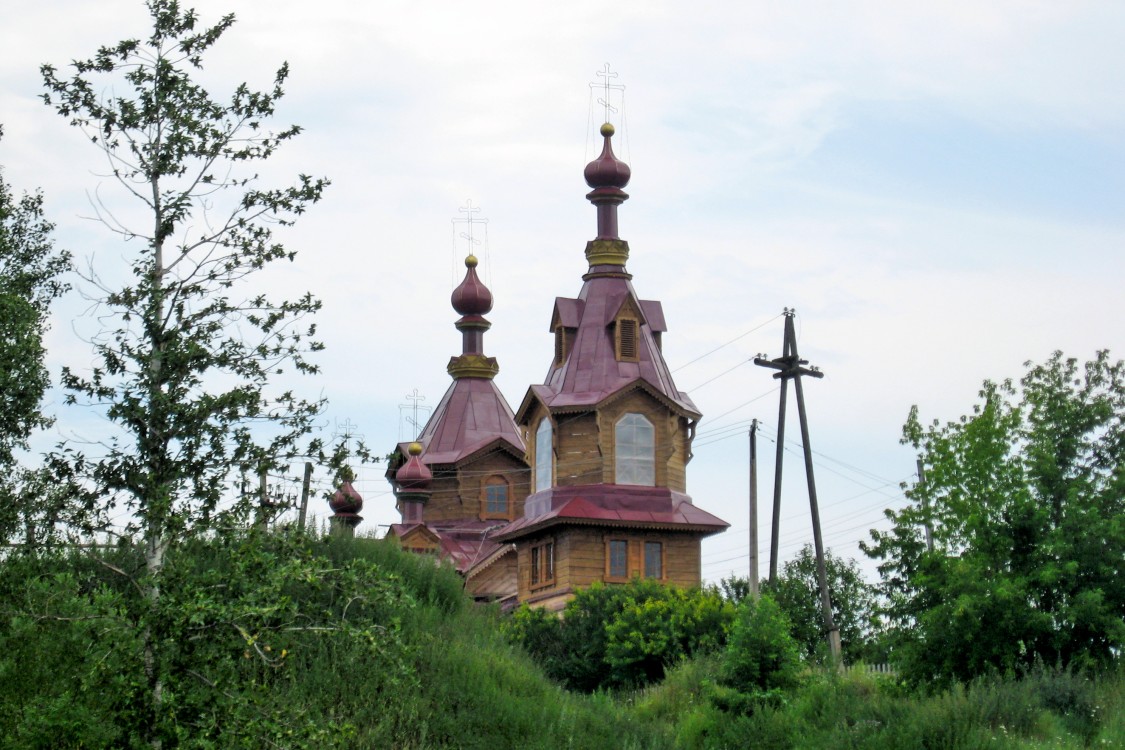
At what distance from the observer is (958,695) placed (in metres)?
28.5

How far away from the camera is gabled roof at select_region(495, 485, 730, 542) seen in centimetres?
4553

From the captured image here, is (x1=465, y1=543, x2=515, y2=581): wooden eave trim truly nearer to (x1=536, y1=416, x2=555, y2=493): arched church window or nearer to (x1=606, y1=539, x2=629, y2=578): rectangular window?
(x1=536, y1=416, x2=555, y2=493): arched church window

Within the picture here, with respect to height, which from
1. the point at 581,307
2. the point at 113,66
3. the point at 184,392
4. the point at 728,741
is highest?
the point at 581,307

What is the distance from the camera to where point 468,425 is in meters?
63.5

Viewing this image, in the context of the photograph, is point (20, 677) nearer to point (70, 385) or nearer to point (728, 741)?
point (70, 385)

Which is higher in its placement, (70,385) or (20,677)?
(70,385)

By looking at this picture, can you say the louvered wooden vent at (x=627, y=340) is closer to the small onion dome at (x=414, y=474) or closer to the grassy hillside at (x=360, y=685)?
the grassy hillside at (x=360, y=685)

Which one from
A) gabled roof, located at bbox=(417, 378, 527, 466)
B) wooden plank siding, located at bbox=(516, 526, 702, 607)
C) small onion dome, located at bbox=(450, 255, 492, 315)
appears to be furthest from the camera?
small onion dome, located at bbox=(450, 255, 492, 315)

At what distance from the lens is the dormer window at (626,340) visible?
158ft

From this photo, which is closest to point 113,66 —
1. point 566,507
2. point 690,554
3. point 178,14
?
point 178,14

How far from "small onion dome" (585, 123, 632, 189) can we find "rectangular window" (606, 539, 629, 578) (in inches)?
459

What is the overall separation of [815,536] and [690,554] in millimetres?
8101

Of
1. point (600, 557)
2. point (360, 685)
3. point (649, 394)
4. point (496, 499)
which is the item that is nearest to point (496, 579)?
point (496, 499)

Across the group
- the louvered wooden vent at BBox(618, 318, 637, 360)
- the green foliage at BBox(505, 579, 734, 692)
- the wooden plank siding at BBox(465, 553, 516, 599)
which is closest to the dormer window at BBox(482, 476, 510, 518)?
the wooden plank siding at BBox(465, 553, 516, 599)
